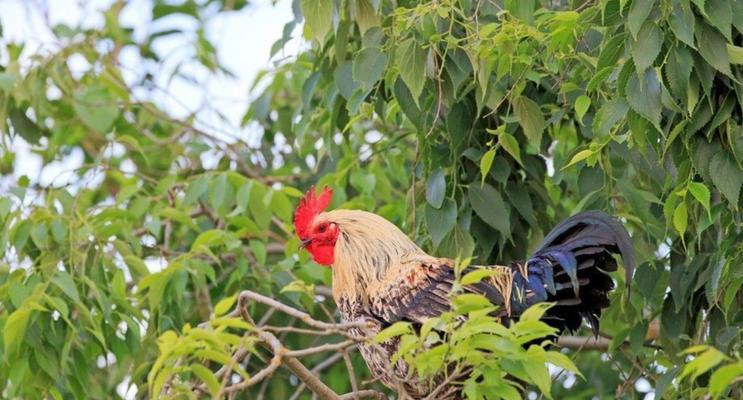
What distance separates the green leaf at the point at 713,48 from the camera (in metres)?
4.09

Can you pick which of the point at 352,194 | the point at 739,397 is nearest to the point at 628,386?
the point at 739,397

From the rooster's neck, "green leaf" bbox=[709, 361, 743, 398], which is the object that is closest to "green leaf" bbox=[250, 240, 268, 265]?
the rooster's neck

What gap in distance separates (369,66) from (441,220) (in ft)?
A: 2.16

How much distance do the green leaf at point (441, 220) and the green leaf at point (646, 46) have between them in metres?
1.22

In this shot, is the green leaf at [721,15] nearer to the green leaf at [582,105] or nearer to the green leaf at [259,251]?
the green leaf at [582,105]

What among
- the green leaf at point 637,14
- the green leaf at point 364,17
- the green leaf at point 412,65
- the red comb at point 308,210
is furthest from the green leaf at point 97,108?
the green leaf at point 637,14

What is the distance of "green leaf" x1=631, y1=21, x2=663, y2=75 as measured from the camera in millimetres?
4020

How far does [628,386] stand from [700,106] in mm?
1480

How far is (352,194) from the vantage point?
23.6ft

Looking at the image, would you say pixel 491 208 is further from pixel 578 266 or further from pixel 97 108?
pixel 97 108

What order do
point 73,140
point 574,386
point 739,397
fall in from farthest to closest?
1. point 73,140
2. point 574,386
3. point 739,397

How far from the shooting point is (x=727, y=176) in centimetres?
425

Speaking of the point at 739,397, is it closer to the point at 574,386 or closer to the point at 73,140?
the point at 574,386

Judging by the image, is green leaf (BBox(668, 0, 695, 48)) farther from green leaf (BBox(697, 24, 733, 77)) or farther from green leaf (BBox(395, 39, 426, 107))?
green leaf (BBox(395, 39, 426, 107))
